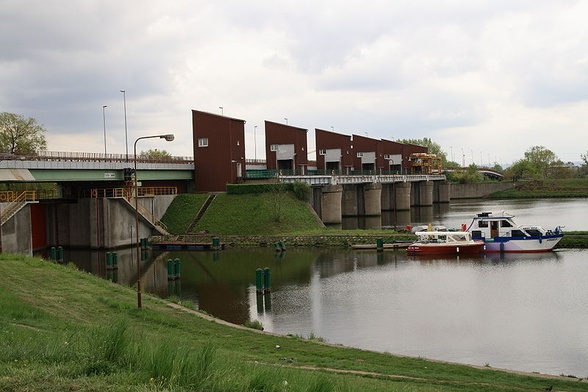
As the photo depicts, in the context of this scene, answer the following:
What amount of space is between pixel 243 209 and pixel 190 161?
45.3ft

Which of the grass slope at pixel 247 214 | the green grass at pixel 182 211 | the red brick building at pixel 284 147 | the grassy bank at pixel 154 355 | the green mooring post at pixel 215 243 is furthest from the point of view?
the red brick building at pixel 284 147

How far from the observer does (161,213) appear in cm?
6950

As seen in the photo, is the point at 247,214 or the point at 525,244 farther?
the point at 247,214

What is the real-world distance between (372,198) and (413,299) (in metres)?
63.0

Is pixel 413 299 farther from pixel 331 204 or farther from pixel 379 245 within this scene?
pixel 331 204

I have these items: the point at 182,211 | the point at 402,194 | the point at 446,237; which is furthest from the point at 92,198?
the point at 402,194

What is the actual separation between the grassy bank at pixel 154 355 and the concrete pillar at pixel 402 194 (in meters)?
78.5

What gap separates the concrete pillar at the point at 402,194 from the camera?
10706cm

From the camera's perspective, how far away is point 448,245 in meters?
51.3

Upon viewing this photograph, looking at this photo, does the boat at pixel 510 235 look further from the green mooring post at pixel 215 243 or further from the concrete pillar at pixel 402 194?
the concrete pillar at pixel 402 194

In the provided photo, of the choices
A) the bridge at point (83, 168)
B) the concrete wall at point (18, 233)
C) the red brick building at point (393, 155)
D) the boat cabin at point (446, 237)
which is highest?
the red brick building at point (393, 155)

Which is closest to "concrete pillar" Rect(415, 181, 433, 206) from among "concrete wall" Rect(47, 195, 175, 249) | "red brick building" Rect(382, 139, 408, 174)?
"red brick building" Rect(382, 139, 408, 174)

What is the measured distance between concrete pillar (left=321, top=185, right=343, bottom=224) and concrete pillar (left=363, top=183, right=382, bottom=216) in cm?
1675

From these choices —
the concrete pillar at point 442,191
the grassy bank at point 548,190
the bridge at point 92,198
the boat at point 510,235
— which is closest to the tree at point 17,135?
the bridge at point 92,198
